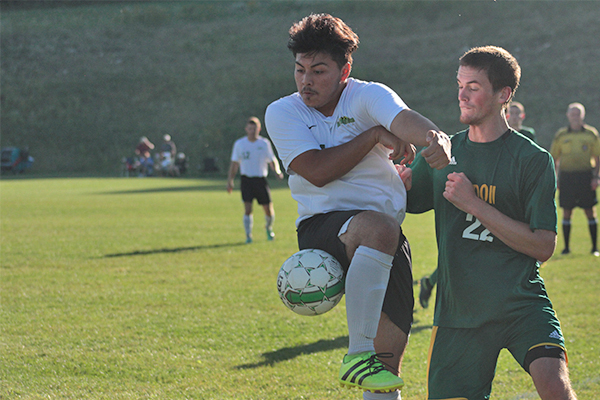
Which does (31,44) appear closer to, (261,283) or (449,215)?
(261,283)

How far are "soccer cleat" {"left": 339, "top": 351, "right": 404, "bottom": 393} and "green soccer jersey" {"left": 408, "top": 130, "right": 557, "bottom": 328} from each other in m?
0.55

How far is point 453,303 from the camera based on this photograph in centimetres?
335

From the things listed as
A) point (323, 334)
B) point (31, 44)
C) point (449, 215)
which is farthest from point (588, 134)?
point (31, 44)

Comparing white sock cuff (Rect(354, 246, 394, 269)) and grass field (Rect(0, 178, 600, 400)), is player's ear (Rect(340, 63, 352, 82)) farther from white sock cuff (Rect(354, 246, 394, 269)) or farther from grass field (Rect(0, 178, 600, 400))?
grass field (Rect(0, 178, 600, 400))

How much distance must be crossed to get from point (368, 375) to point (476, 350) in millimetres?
639

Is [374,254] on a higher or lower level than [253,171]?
higher

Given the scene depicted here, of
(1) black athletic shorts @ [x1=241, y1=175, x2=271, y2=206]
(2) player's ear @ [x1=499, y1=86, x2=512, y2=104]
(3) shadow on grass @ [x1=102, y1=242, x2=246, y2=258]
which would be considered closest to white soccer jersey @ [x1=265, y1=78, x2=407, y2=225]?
(2) player's ear @ [x1=499, y1=86, x2=512, y2=104]

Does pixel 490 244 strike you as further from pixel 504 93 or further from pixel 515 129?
pixel 515 129

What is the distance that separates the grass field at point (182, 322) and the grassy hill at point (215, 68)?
3123 centimetres

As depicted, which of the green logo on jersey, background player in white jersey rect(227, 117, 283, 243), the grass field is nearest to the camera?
the green logo on jersey

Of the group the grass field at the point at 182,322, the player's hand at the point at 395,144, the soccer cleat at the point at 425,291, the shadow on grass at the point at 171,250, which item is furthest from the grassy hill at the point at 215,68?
the player's hand at the point at 395,144

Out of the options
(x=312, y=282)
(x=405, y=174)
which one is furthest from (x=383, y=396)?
(x=405, y=174)

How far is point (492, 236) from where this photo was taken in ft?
10.6

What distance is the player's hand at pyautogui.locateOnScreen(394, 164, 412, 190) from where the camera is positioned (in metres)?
3.53
